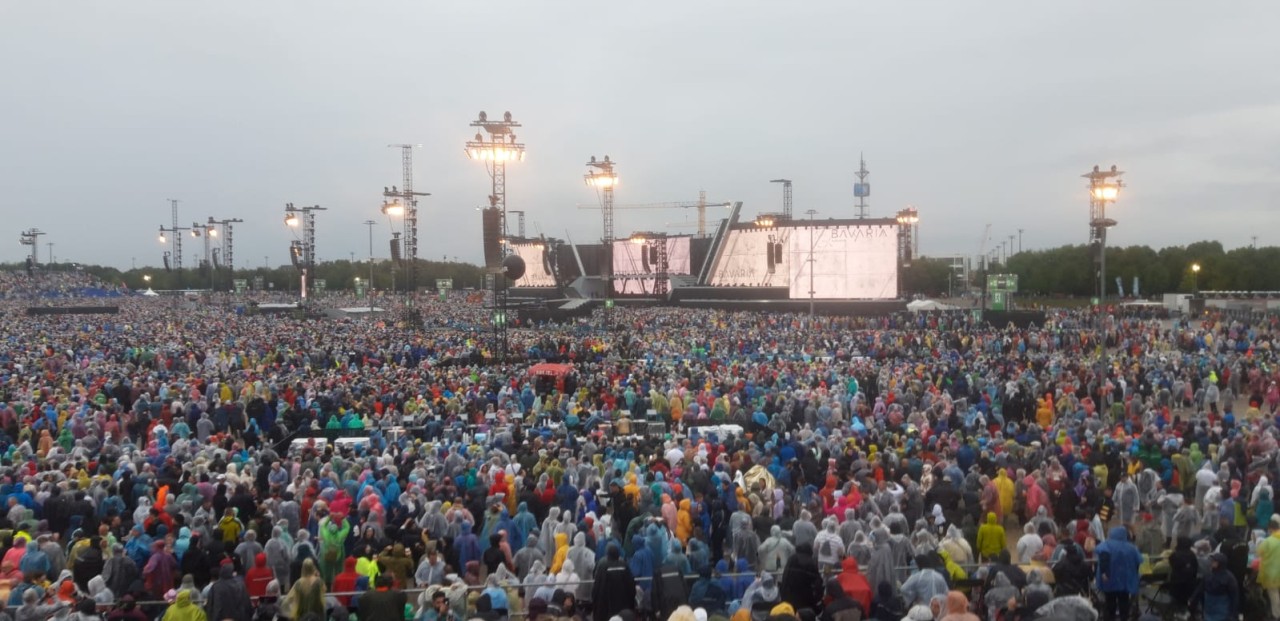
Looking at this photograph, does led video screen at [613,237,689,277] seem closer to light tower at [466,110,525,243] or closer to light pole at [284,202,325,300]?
light pole at [284,202,325,300]

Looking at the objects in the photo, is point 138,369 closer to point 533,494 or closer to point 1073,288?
point 533,494

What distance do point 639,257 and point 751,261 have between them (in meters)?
16.1

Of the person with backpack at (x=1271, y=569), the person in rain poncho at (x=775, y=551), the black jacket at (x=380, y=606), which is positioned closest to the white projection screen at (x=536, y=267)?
the person in rain poncho at (x=775, y=551)

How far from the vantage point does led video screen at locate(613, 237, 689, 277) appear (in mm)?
73375

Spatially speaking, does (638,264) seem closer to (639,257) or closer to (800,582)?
(639,257)

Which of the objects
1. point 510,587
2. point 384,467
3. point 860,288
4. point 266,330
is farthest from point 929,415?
point 860,288

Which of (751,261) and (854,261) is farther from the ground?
(751,261)

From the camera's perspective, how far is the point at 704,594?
23.1 feet

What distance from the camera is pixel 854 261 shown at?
5362cm

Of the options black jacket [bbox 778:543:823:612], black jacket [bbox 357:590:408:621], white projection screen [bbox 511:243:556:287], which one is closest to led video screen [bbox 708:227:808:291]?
white projection screen [bbox 511:243:556:287]

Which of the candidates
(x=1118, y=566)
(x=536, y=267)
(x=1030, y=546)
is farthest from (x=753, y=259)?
(x=1118, y=566)

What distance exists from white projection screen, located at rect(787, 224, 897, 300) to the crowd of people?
31492 millimetres

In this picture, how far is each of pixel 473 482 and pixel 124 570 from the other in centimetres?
376

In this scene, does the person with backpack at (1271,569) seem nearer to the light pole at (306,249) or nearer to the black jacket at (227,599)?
Result: the black jacket at (227,599)
